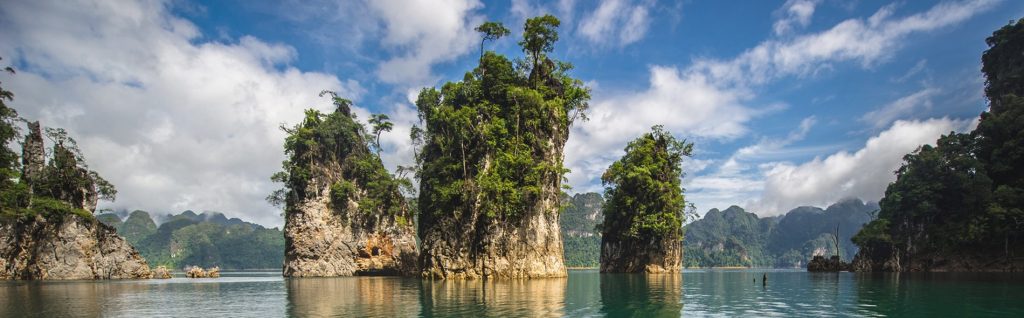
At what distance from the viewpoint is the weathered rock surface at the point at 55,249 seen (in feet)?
161

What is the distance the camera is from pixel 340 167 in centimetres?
7206

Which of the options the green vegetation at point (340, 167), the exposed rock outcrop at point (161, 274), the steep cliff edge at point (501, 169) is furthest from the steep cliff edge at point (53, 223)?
the steep cliff edge at point (501, 169)

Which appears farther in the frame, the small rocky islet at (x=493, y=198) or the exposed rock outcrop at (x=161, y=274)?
the exposed rock outcrop at (x=161, y=274)

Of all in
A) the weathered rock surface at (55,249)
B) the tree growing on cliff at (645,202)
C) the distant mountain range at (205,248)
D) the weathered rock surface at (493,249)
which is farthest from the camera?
the distant mountain range at (205,248)

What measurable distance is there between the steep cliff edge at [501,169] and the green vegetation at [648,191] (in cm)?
1611

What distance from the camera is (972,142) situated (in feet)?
201

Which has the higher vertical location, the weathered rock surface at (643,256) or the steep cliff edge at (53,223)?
the steep cliff edge at (53,223)

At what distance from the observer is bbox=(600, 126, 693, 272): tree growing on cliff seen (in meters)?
64.5

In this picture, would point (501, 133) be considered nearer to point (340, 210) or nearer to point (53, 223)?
point (340, 210)

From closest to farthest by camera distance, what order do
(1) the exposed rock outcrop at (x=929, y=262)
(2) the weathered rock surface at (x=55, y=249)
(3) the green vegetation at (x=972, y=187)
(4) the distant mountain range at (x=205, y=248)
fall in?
(2) the weathered rock surface at (x=55, y=249) < (3) the green vegetation at (x=972, y=187) < (1) the exposed rock outcrop at (x=929, y=262) < (4) the distant mountain range at (x=205, y=248)

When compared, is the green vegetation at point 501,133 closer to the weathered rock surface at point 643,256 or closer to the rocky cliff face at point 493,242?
the rocky cliff face at point 493,242

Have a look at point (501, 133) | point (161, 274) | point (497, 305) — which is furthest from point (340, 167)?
point (497, 305)

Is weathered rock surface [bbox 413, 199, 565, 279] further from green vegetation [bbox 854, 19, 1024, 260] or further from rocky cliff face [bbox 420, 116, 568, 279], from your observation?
green vegetation [bbox 854, 19, 1024, 260]

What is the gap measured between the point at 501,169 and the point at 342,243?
106 ft
